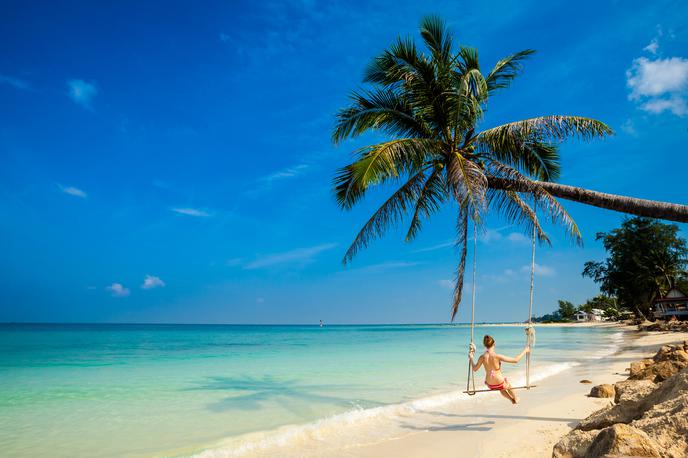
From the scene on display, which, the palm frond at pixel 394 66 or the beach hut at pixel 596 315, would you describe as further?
the beach hut at pixel 596 315

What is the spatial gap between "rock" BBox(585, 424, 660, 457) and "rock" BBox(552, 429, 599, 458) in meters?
0.86

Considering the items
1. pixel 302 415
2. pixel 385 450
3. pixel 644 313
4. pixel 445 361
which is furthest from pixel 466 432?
pixel 644 313

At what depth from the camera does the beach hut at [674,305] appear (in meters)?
48.0

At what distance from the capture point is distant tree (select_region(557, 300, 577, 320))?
99312 mm

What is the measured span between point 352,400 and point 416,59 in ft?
23.9

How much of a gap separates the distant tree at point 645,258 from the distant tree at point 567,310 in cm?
5940

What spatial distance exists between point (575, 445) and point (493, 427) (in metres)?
2.54

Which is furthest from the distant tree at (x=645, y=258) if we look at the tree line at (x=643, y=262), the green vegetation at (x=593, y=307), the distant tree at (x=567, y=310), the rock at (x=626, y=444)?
the distant tree at (x=567, y=310)

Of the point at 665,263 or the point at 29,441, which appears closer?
the point at 29,441

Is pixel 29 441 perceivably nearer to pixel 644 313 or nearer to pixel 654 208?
pixel 654 208

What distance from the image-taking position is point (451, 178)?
6941 mm

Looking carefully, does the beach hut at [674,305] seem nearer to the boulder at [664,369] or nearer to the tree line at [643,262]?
the tree line at [643,262]

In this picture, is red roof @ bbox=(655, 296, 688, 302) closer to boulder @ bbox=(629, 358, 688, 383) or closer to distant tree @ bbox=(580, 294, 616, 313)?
distant tree @ bbox=(580, 294, 616, 313)

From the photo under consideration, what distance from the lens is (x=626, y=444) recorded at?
8.77 feet
